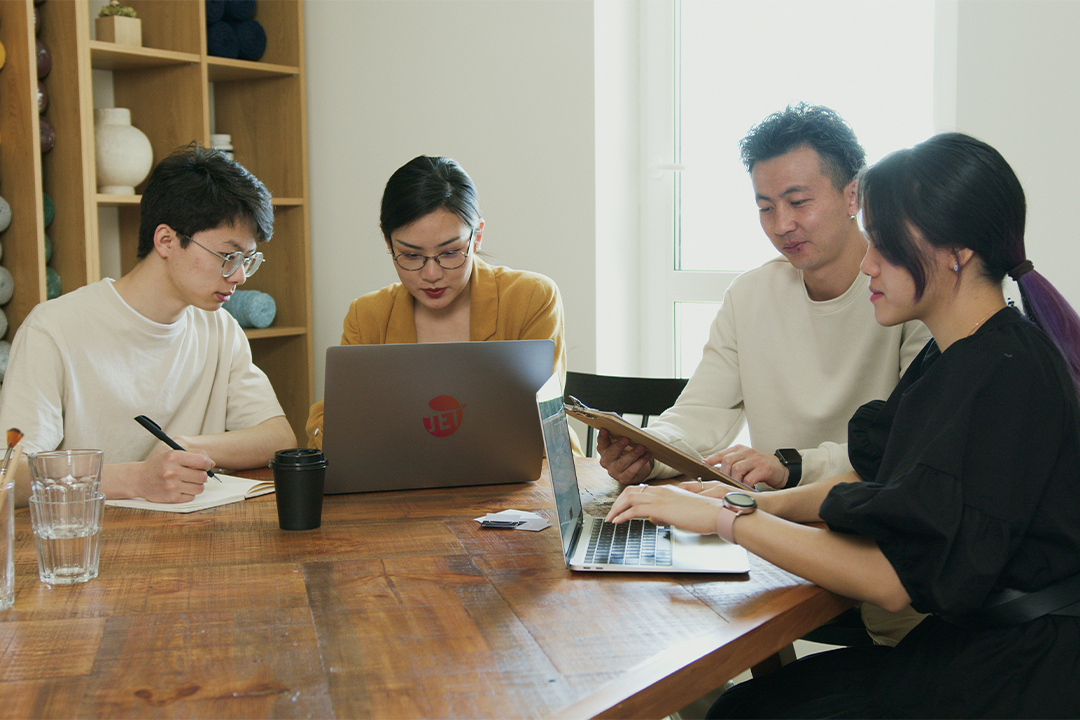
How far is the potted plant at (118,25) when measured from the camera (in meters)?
3.09

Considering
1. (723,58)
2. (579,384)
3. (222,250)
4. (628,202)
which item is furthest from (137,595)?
(723,58)

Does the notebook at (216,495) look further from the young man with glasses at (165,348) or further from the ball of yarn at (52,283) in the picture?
the ball of yarn at (52,283)

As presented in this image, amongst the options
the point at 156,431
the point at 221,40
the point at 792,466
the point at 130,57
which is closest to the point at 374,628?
the point at 156,431

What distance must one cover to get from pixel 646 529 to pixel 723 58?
2.15 metres

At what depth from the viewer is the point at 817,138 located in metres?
1.77

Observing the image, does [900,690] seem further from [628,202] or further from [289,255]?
[289,255]

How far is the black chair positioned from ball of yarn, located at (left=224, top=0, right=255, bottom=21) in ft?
6.52

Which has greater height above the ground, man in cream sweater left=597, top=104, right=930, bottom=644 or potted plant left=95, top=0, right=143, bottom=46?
potted plant left=95, top=0, right=143, bottom=46

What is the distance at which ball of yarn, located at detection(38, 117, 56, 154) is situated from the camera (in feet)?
9.51

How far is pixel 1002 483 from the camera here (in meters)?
1.06

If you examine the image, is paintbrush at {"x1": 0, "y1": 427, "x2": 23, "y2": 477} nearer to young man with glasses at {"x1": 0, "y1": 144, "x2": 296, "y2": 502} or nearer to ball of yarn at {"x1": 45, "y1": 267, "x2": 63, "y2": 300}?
young man with glasses at {"x1": 0, "y1": 144, "x2": 296, "y2": 502}

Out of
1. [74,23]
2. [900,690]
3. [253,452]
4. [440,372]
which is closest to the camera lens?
[900,690]

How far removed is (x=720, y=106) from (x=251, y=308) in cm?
182

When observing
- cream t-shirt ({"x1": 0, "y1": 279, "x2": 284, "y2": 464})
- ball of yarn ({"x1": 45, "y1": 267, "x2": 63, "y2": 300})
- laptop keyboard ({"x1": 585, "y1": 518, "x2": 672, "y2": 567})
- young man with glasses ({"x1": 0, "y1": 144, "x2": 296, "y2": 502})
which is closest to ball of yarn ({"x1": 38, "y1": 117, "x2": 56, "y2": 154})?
ball of yarn ({"x1": 45, "y1": 267, "x2": 63, "y2": 300})
